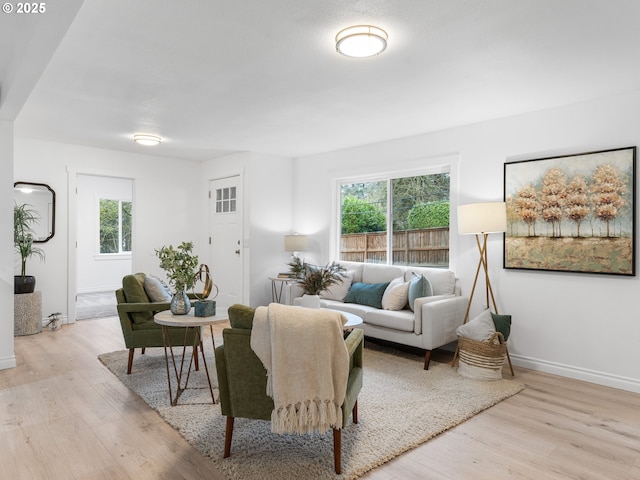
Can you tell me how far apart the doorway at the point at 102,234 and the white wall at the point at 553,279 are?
6538mm

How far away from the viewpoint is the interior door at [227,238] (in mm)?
6242

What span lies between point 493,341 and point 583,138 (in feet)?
6.32

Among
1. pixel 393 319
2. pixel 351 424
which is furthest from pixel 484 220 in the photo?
pixel 351 424

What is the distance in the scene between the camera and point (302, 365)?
206cm

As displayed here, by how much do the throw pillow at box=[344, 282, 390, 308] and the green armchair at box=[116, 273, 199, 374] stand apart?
1906mm

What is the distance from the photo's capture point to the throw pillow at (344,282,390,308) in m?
4.61

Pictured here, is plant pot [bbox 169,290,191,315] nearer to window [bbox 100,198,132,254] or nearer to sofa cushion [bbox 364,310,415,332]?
sofa cushion [bbox 364,310,415,332]

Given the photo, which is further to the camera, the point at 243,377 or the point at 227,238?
the point at 227,238

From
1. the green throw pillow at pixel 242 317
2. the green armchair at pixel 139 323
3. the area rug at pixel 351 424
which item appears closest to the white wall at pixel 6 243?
the area rug at pixel 351 424

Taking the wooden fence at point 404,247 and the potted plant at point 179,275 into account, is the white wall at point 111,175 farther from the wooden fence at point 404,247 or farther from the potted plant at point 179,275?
the potted plant at point 179,275

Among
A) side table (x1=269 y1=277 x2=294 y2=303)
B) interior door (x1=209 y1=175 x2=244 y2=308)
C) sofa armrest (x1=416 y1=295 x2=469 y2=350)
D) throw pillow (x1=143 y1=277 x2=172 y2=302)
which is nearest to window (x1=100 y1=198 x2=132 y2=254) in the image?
interior door (x1=209 y1=175 x2=244 y2=308)

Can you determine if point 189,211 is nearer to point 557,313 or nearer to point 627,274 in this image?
point 557,313

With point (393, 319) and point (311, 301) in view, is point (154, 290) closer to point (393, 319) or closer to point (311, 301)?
point (311, 301)

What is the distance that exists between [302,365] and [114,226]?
8.40 meters
